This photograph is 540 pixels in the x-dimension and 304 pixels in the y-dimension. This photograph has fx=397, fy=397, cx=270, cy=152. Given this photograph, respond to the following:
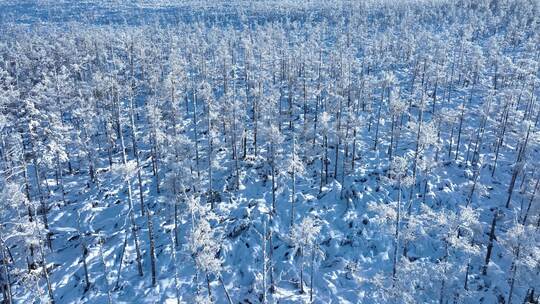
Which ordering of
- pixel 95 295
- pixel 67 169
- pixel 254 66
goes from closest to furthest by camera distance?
1. pixel 95 295
2. pixel 67 169
3. pixel 254 66

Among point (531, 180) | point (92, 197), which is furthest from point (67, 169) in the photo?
point (531, 180)

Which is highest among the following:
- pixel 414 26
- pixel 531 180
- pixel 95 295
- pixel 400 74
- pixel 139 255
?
pixel 414 26

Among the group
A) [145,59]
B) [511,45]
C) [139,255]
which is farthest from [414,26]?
[139,255]

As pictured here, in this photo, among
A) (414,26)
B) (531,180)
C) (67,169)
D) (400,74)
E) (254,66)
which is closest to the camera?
(531,180)

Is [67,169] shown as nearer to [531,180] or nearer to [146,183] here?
[146,183]

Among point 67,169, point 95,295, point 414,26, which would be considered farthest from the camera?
point 414,26

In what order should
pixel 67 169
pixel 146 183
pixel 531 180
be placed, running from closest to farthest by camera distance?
pixel 531 180 → pixel 146 183 → pixel 67 169

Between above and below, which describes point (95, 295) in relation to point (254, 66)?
below

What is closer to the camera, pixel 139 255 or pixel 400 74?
pixel 139 255

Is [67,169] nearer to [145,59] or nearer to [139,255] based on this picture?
[139,255]
